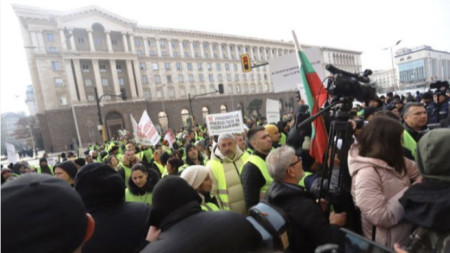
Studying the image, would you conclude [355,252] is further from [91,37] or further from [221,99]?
[221,99]

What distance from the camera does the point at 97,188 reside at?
1861mm

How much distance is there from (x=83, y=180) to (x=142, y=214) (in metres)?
0.49

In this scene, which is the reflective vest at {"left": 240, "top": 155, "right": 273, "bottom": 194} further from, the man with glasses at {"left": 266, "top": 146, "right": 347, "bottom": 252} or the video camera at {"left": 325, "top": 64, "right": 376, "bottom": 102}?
the video camera at {"left": 325, "top": 64, "right": 376, "bottom": 102}

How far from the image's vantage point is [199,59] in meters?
51.9

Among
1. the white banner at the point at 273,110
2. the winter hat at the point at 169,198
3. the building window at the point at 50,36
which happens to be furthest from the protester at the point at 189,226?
the building window at the point at 50,36

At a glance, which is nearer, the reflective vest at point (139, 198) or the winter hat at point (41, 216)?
the winter hat at point (41, 216)

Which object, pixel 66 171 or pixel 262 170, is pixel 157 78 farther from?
pixel 262 170

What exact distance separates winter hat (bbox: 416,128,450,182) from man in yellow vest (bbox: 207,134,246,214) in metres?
2.10

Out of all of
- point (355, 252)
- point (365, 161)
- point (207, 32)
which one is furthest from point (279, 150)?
point (207, 32)

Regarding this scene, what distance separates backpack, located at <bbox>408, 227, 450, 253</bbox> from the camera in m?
1.39

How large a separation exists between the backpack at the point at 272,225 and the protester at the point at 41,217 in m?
0.98

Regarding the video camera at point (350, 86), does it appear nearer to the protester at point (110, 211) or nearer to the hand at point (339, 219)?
the hand at point (339, 219)

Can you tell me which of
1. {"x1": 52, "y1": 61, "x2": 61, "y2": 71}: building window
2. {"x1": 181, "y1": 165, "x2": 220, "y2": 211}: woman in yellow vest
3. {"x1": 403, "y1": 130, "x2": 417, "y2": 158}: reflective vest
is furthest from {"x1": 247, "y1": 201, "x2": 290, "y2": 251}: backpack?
{"x1": 52, "y1": 61, "x2": 61, "y2": 71}: building window

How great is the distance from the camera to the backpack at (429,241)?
54.9 inches
